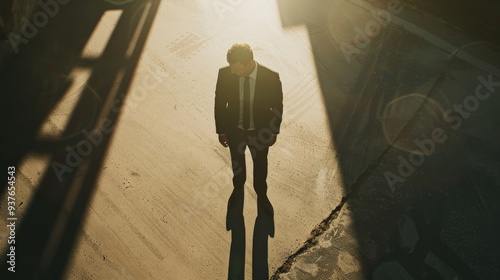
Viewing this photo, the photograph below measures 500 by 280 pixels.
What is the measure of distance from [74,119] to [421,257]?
16.2 ft

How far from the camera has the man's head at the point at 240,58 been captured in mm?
3117

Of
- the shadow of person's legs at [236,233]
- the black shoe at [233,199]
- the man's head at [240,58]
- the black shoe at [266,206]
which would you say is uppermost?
the man's head at [240,58]

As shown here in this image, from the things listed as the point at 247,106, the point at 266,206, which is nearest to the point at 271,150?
the point at 266,206

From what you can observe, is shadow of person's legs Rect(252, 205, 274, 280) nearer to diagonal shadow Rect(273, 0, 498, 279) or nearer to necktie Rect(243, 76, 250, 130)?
diagonal shadow Rect(273, 0, 498, 279)

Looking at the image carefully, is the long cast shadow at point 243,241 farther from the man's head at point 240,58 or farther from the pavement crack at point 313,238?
the man's head at point 240,58

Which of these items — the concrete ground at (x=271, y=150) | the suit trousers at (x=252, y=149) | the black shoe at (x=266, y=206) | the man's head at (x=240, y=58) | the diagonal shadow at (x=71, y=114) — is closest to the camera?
the man's head at (x=240, y=58)

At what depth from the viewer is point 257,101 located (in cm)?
352

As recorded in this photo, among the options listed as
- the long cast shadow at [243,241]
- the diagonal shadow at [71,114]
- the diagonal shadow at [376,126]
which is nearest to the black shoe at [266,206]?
the long cast shadow at [243,241]

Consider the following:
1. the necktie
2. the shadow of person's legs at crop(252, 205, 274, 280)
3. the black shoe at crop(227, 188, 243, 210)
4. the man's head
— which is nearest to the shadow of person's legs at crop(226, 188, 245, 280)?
the black shoe at crop(227, 188, 243, 210)

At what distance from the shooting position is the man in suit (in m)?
3.35

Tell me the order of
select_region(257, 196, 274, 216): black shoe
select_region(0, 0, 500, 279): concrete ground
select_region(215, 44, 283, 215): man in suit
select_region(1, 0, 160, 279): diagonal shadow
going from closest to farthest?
select_region(215, 44, 283, 215): man in suit < select_region(0, 0, 500, 279): concrete ground < select_region(1, 0, 160, 279): diagonal shadow < select_region(257, 196, 274, 216): black shoe

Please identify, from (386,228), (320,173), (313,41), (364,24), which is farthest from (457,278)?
(364,24)

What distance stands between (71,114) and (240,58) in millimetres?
3431

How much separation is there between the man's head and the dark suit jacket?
0.68 feet
